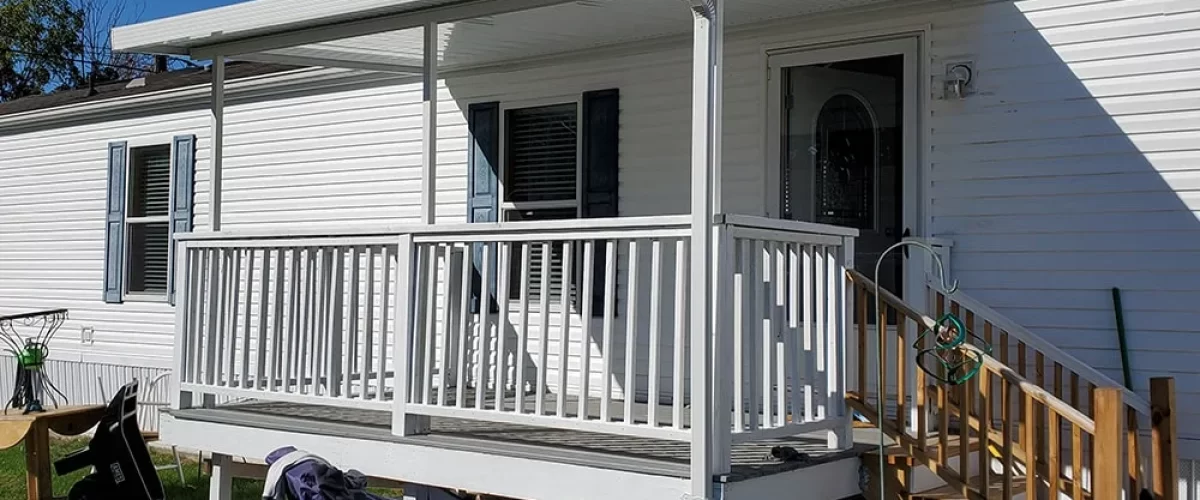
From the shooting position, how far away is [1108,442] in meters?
4.62

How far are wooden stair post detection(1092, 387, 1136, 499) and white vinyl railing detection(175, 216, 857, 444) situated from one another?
112 cm

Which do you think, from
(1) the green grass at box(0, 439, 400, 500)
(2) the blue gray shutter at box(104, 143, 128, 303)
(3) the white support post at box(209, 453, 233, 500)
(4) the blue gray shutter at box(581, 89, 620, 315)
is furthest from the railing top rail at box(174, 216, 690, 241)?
(2) the blue gray shutter at box(104, 143, 128, 303)

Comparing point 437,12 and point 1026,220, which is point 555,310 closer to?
point 437,12

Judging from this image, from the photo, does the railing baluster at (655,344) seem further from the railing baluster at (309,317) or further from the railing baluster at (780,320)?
the railing baluster at (309,317)

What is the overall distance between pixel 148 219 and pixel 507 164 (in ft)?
13.5

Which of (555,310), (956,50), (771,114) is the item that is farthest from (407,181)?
(956,50)

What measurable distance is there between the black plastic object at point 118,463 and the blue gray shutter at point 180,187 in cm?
357

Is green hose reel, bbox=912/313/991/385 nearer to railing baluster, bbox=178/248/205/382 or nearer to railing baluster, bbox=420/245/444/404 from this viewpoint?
railing baluster, bbox=420/245/444/404

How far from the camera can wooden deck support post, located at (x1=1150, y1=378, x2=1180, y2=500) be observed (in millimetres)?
5281

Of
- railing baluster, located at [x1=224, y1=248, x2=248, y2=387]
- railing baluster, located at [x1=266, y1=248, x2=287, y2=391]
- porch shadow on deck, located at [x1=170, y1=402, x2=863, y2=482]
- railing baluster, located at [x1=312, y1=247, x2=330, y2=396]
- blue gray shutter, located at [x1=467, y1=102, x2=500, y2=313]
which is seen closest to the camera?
porch shadow on deck, located at [x1=170, y1=402, x2=863, y2=482]

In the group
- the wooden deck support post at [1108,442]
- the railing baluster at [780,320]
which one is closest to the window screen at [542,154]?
the railing baluster at [780,320]

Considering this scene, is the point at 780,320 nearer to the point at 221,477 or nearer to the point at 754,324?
the point at 754,324

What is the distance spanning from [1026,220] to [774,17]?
1.73m

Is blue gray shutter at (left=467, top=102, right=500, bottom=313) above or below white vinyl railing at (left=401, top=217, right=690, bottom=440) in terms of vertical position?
above
